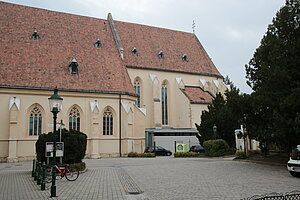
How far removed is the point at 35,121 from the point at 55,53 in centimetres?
768

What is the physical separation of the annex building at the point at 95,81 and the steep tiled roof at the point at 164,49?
159mm

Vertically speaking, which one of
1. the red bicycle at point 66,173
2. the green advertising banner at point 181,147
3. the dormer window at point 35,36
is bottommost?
the red bicycle at point 66,173

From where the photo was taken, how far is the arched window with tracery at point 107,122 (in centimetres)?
3189

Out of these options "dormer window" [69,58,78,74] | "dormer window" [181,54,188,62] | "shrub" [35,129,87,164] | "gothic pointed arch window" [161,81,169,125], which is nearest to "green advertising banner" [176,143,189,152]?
"gothic pointed arch window" [161,81,169,125]

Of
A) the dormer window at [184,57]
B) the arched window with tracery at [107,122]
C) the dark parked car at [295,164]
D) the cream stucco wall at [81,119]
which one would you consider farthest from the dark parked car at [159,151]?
the dark parked car at [295,164]

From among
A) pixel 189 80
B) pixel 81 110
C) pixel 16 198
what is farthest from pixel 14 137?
pixel 189 80

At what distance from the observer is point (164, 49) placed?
137 feet

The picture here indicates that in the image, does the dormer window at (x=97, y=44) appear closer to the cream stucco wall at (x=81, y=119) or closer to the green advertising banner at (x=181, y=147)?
the cream stucco wall at (x=81, y=119)

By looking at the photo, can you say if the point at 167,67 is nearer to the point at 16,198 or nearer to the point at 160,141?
the point at 160,141

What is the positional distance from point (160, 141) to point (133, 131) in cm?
472

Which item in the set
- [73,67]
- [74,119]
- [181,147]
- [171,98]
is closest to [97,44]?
[73,67]

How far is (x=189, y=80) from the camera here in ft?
137

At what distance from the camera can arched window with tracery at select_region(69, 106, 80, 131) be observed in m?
30.4

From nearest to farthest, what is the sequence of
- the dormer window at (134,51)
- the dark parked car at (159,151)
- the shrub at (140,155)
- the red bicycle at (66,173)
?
the red bicycle at (66,173) → the shrub at (140,155) → the dark parked car at (159,151) → the dormer window at (134,51)
